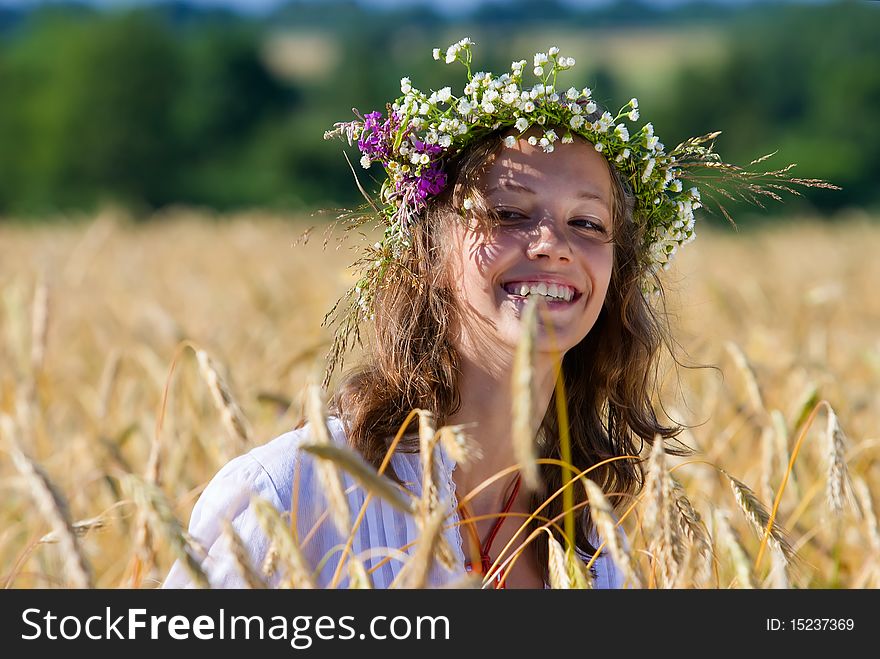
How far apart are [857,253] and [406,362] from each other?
8546mm

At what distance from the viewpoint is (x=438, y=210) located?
7.17ft

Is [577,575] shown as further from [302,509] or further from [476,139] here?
[476,139]

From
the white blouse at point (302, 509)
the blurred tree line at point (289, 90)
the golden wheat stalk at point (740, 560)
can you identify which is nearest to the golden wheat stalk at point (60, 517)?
the white blouse at point (302, 509)

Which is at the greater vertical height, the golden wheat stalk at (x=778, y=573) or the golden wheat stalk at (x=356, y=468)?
the golden wheat stalk at (x=356, y=468)

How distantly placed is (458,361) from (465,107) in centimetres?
48

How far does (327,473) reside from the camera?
4.03 ft

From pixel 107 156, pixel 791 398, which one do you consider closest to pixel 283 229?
pixel 791 398

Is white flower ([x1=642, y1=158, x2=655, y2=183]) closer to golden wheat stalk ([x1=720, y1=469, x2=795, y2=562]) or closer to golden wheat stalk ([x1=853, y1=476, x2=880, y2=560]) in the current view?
golden wheat stalk ([x1=853, y1=476, x2=880, y2=560])

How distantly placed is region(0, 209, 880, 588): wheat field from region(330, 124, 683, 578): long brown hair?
17 centimetres

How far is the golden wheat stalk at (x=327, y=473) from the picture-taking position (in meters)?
1.20

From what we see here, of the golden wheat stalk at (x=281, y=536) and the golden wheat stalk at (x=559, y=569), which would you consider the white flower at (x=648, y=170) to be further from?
the golden wheat stalk at (x=281, y=536)

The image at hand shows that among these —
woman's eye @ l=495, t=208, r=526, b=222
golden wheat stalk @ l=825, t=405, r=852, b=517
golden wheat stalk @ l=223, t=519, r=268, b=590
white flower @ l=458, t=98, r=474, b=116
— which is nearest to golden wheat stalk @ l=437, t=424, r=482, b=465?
golden wheat stalk @ l=223, t=519, r=268, b=590

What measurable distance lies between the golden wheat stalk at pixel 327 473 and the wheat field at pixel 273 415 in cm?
3
